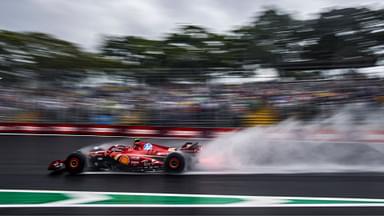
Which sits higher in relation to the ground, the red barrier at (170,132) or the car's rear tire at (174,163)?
the red barrier at (170,132)

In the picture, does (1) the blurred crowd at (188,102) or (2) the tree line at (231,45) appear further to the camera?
(2) the tree line at (231,45)

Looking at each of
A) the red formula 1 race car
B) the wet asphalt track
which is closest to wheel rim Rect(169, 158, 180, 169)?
the red formula 1 race car

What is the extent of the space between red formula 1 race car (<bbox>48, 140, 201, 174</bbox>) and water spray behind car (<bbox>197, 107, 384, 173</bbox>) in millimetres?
527

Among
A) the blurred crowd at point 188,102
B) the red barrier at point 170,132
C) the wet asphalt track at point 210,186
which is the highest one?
the blurred crowd at point 188,102

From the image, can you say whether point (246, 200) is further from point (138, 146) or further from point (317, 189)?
point (138, 146)

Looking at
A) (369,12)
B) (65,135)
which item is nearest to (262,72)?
(65,135)

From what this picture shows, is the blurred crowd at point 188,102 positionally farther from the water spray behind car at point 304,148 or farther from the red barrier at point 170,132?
the water spray behind car at point 304,148

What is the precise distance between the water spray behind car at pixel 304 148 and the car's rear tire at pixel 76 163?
1.85 meters

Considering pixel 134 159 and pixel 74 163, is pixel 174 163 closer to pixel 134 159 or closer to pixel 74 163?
pixel 134 159

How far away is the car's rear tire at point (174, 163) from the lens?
21.5 ft

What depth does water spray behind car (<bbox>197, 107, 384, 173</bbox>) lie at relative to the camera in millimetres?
7133

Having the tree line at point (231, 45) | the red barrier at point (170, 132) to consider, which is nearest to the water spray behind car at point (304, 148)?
the red barrier at point (170, 132)

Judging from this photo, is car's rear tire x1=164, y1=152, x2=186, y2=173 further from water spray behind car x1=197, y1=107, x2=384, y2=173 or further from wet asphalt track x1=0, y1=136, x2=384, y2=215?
water spray behind car x1=197, y1=107, x2=384, y2=173

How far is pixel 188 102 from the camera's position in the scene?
11.4 meters
